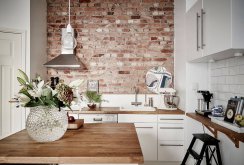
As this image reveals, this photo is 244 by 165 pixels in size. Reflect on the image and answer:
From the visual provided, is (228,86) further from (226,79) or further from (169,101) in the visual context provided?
(169,101)

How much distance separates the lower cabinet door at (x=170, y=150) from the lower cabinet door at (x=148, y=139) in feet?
0.30

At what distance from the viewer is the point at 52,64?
3.72 metres

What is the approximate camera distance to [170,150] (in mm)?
3535

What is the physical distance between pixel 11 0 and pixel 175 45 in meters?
2.74

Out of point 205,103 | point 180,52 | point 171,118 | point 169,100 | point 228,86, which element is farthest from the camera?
point 169,100

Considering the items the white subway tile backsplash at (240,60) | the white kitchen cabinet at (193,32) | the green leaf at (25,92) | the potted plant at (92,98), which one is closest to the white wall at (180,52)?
the white kitchen cabinet at (193,32)

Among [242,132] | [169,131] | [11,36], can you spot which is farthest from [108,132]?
[11,36]

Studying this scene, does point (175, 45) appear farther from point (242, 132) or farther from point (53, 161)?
point (53, 161)

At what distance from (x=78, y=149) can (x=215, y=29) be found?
1.75 meters

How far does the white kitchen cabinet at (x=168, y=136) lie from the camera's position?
3.52 metres

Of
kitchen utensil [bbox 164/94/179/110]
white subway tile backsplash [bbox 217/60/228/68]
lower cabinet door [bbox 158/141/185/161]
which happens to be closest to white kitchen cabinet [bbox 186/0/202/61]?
white subway tile backsplash [bbox 217/60/228/68]

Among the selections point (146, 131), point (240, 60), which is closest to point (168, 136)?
point (146, 131)

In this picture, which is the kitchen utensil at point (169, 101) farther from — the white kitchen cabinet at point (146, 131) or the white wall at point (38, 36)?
the white wall at point (38, 36)

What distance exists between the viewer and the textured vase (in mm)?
1549
